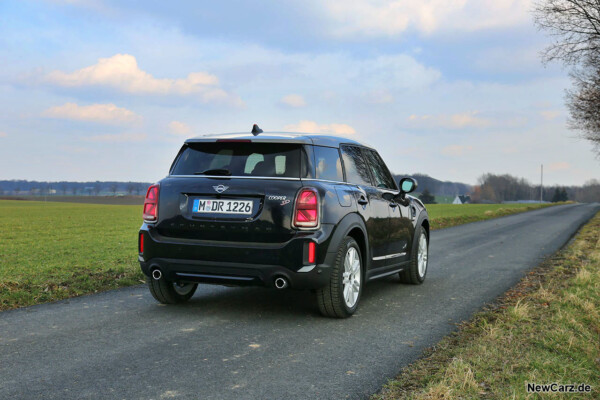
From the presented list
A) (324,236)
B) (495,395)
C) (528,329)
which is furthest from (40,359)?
(528,329)

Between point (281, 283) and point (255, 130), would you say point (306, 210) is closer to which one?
point (281, 283)

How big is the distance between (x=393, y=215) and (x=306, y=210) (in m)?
2.11

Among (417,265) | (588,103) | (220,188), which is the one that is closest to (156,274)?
(220,188)

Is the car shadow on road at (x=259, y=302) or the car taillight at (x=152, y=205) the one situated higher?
the car taillight at (x=152, y=205)

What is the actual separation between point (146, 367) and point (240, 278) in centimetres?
146

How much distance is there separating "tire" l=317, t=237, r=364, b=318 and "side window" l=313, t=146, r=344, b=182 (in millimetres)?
686

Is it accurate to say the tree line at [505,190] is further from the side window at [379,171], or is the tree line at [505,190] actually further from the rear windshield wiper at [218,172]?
the rear windshield wiper at [218,172]

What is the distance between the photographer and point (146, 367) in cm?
408

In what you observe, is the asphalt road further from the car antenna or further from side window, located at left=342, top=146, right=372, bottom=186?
the car antenna

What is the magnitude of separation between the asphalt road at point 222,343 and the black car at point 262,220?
46 cm

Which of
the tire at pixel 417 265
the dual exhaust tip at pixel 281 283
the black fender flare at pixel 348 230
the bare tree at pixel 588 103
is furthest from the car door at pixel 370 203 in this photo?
the bare tree at pixel 588 103

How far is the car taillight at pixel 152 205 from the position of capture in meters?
5.76

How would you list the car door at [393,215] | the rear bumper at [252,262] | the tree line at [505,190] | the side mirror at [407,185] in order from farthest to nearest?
the tree line at [505,190] → the side mirror at [407,185] → the car door at [393,215] → the rear bumper at [252,262]

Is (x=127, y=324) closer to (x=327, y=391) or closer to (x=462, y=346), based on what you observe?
(x=327, y=391)
